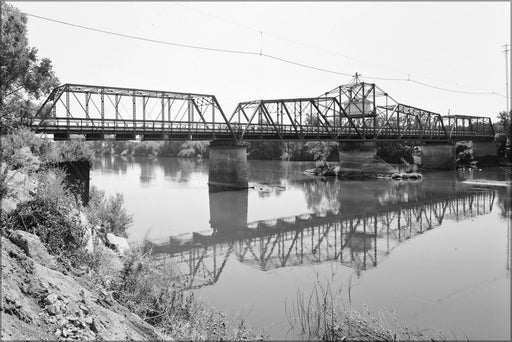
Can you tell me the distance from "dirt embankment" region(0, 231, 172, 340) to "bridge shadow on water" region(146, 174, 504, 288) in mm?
4750

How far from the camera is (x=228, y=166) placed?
45188 mm

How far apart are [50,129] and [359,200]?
27.8m

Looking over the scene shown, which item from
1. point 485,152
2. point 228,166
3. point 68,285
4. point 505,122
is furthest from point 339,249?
point 505,122

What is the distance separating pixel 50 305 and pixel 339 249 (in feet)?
49.0

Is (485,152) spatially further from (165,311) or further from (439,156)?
(165,311)

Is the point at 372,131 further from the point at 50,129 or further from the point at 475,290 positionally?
the point at 475,290

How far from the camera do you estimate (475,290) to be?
460 inches

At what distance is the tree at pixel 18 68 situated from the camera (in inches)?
915

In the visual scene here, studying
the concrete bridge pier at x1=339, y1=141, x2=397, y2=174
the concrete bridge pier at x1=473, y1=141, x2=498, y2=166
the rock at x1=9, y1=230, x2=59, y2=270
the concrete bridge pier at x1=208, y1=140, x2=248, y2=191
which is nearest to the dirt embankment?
the rock at x1=9, y1=230, x2=59, y2=270

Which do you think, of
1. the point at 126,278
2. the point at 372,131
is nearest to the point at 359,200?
the point at 126,278

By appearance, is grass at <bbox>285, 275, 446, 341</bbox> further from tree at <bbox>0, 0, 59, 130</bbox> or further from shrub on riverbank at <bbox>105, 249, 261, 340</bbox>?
tree at <bbox>0, 0, 59, 130</bbox>

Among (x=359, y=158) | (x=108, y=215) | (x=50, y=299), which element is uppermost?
(x=359, y=158)

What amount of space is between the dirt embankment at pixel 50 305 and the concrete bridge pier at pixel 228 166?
36.5m

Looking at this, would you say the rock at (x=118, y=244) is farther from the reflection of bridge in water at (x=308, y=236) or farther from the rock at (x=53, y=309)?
the rock at (x=53, y=309)
